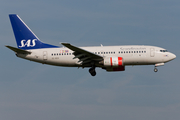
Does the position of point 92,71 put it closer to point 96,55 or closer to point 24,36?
point 96,55

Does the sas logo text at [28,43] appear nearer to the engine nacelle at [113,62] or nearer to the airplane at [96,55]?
the airplane at [96,55]

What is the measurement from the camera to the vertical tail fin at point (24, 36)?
45.0 meters

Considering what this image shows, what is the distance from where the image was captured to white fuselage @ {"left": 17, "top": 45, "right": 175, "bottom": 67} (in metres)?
42.2

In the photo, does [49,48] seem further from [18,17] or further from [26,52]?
[18,17]

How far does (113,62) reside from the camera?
40875 mm

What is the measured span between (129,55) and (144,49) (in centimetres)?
264

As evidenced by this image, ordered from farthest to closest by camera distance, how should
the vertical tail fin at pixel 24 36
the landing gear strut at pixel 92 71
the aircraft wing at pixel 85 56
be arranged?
1. the vertical tail fin at pixel 24 36
2. the landing gear strut at pixel 92 71
3. the aircraft wing at pixel 85 56

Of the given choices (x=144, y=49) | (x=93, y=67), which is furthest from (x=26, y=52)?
(x=144, y=49)

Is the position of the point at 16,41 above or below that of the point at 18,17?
below

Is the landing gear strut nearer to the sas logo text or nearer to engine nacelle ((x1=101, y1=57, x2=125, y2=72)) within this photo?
engine nacelle ((x1=101, y1=57, x2=125, y2=72))

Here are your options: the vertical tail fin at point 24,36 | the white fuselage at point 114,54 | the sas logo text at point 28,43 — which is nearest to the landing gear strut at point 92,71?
the white fuselage at point 114,54

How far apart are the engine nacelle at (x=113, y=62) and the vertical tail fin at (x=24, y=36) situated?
30.4 feet

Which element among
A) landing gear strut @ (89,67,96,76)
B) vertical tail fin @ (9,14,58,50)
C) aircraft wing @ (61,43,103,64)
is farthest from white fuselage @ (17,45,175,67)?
landing gear strut @ (89,67,96,76)

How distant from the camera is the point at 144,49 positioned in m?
42.7
